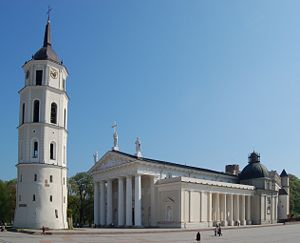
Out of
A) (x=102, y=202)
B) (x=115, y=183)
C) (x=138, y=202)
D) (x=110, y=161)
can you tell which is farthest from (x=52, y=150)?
(x=102, y=202)

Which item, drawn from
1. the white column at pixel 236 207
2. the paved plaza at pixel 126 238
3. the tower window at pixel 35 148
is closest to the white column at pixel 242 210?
the white column at pixel 236 207

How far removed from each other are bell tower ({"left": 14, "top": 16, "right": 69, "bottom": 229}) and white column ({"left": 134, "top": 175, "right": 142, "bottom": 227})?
14.3m

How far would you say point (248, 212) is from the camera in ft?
278

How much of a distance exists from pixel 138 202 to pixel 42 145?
801 inches

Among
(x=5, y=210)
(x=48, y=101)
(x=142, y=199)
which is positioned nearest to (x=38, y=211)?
(x=48, y=101)

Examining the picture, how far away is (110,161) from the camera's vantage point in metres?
79.2

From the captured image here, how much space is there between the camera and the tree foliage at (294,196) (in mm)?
120062

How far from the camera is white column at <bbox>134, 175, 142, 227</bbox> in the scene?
6794 cm

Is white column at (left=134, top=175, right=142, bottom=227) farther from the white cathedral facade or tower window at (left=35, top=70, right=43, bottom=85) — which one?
tower window at (left=35, top=70, right=43, bottom=85)

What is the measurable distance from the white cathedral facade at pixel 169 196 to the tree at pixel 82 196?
15.9 metres

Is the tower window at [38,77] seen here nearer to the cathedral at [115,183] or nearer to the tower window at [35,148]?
the cathedral at [115,183]

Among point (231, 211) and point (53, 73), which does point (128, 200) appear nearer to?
point (231, 211)

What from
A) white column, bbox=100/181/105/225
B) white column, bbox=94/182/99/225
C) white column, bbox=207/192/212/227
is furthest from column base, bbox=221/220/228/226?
white column, bbox=94/182/99/225

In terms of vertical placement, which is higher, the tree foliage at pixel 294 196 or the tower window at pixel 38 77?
the tower window at pixel 38 77
